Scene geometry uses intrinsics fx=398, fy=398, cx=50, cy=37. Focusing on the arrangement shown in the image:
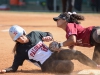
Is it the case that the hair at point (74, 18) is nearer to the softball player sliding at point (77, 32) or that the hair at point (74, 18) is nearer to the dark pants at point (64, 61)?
the softball player sliding at point (77, 32)

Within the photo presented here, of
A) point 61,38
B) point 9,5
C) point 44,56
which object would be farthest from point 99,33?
point 9,5

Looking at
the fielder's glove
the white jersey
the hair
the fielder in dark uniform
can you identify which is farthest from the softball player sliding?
the white jersey

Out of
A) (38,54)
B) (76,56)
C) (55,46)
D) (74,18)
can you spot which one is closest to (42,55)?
(38,54)

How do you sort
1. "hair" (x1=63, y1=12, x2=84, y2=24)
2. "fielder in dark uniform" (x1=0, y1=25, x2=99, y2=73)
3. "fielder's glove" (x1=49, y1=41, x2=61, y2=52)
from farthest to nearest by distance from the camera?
1. "hair" (x1=63, y1=12, x2=84, y2=24)
2. "fielder in dark uniform" (x1=0, y1=25, x2=99, y2=73)
3. "fielder's glove" (x1=49, y1=41, x2=61, y2=52)

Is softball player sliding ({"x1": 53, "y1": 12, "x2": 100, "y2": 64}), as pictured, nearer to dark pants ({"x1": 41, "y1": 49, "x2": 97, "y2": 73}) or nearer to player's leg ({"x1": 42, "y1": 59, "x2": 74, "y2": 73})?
dark pants ({"x1": 41, "y1": 49, "x2": 97, "y2": 73})

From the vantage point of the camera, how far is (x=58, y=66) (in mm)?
7016

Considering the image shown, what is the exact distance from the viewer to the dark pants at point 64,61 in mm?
6986

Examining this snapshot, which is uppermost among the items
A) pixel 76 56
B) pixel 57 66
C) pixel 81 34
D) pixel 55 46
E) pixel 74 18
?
pixel 74 18

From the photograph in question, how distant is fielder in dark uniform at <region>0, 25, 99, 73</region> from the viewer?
7008mm

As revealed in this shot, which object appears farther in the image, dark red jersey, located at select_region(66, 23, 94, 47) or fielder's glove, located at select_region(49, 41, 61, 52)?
dark red jersey, located at select_region(66, 23, 94, 47)

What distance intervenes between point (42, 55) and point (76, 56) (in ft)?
1.98

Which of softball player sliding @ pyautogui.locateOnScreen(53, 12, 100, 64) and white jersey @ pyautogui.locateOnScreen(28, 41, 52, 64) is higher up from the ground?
softball player sliding @ pyautogui.locateOnScreen(53, 12, 100, 64)

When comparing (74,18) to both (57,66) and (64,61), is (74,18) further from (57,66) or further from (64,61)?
(57,66)

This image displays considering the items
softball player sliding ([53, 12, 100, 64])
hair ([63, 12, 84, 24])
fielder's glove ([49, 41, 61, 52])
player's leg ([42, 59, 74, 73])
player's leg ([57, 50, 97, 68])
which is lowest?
player's leg ([42, 59, 74, 73])
